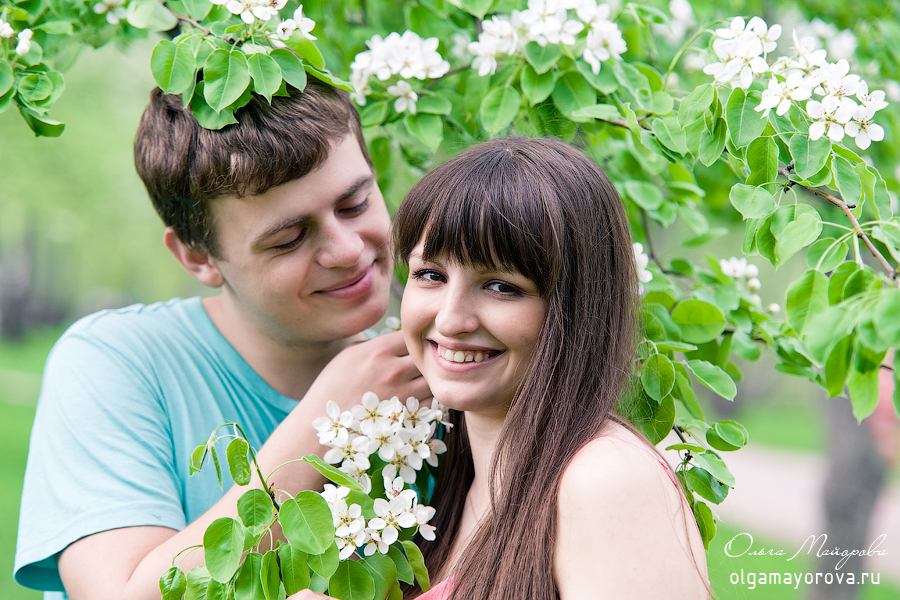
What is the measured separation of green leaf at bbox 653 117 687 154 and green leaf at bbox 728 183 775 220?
0.39m

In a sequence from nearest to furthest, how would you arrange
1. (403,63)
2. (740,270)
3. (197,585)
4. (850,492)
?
1. (197,585)
2. (403,63)
3. (740,270)
4. (850,492)

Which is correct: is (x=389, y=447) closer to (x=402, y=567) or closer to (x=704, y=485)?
(x=402, y=567)

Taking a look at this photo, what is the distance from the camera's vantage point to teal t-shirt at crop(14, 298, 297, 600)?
196cm

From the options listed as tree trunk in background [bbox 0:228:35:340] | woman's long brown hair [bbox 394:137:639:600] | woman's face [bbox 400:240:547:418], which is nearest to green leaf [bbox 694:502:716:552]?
woman's long brown hair [bbox 394:137:639:600]

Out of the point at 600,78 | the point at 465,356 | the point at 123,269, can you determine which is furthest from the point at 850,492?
the point at 123,269

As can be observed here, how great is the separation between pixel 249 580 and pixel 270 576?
45 millimetres

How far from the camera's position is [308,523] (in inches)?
59.1

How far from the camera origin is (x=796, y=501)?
1203cm

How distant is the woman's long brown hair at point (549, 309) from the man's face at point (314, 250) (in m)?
0.48

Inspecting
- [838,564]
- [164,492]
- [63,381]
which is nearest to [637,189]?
[164,492]

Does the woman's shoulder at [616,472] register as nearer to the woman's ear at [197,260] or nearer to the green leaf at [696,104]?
the green leaf at [696,104]

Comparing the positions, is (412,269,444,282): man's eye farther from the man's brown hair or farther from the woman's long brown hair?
the man's brown hair

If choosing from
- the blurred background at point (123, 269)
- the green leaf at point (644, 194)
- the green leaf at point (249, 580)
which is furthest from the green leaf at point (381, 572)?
the green leaf at point (644, 194)

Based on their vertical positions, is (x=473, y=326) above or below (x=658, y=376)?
above
